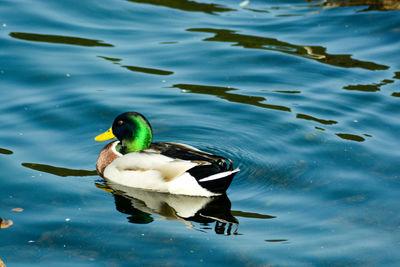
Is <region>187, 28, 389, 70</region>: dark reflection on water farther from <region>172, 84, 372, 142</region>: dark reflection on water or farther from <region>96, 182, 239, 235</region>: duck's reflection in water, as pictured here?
<region>96, 182, 239, 235</region>: duck's reflection in water

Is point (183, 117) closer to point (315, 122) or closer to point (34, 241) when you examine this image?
point (315, 122)

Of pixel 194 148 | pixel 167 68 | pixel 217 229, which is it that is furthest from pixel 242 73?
pixel 217 229

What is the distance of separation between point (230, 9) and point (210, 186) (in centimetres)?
750

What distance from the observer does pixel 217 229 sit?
278 inches

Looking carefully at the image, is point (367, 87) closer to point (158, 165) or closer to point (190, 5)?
point (158, 165)

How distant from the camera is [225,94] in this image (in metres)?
10.6

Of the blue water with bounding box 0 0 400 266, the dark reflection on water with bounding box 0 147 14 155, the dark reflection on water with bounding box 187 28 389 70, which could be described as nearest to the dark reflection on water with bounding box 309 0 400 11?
the blue water with bounding box 0 0 400 266

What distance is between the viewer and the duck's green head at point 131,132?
8.48m

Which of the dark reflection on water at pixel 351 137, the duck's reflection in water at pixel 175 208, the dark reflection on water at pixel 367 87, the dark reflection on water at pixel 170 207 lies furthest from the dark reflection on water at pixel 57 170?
the dark reflection on water at pixel 367 87

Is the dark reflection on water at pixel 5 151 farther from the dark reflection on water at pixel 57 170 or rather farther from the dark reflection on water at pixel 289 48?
the dark reflection on water at pixel 289 48

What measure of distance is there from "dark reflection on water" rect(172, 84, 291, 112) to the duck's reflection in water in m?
2.67

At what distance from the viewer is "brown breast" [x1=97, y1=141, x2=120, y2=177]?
27.5ft

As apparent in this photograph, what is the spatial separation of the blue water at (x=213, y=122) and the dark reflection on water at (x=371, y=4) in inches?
1.6

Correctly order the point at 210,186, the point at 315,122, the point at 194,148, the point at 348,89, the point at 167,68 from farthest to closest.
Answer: the point at 167,68 < the point at 348,89 < the point at 315,122 < the point at 194,148 < the point at 210,186
